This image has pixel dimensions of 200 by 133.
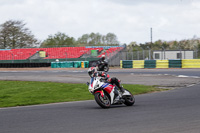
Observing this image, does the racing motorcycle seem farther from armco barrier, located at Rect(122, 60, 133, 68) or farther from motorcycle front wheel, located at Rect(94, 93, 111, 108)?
armco barrier, located at Rect(122, 60, 133, 68)

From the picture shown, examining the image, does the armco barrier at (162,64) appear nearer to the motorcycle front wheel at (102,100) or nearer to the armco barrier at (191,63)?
the armco barrier at (191,63)

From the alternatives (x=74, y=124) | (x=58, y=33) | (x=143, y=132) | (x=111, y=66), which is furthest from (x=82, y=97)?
(x=58, y=33)

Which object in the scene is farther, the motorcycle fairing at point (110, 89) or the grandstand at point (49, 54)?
the grandstand at point (49, 54)

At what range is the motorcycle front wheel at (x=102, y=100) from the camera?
31.7ft

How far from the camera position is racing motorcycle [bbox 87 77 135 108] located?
9664 millimetres

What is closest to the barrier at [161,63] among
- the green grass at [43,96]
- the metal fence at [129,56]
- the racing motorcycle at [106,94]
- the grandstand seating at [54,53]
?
the metal fence at [129,56]

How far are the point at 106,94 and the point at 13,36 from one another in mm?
70452

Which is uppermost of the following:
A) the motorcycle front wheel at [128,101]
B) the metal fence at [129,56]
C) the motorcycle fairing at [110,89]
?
the metal fence at [129,56]

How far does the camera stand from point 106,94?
9.93 meters

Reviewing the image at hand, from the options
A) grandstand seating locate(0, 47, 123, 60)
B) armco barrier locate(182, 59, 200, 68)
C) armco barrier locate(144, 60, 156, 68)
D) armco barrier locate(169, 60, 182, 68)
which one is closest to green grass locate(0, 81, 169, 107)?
armco barrier locate(182, 59, 200, 68)

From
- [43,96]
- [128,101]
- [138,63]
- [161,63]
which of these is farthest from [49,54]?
[128,101]

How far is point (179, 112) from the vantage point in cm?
845

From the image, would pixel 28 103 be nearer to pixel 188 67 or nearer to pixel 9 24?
pixel 188 67

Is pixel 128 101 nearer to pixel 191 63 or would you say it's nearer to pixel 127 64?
pixel 191 63
